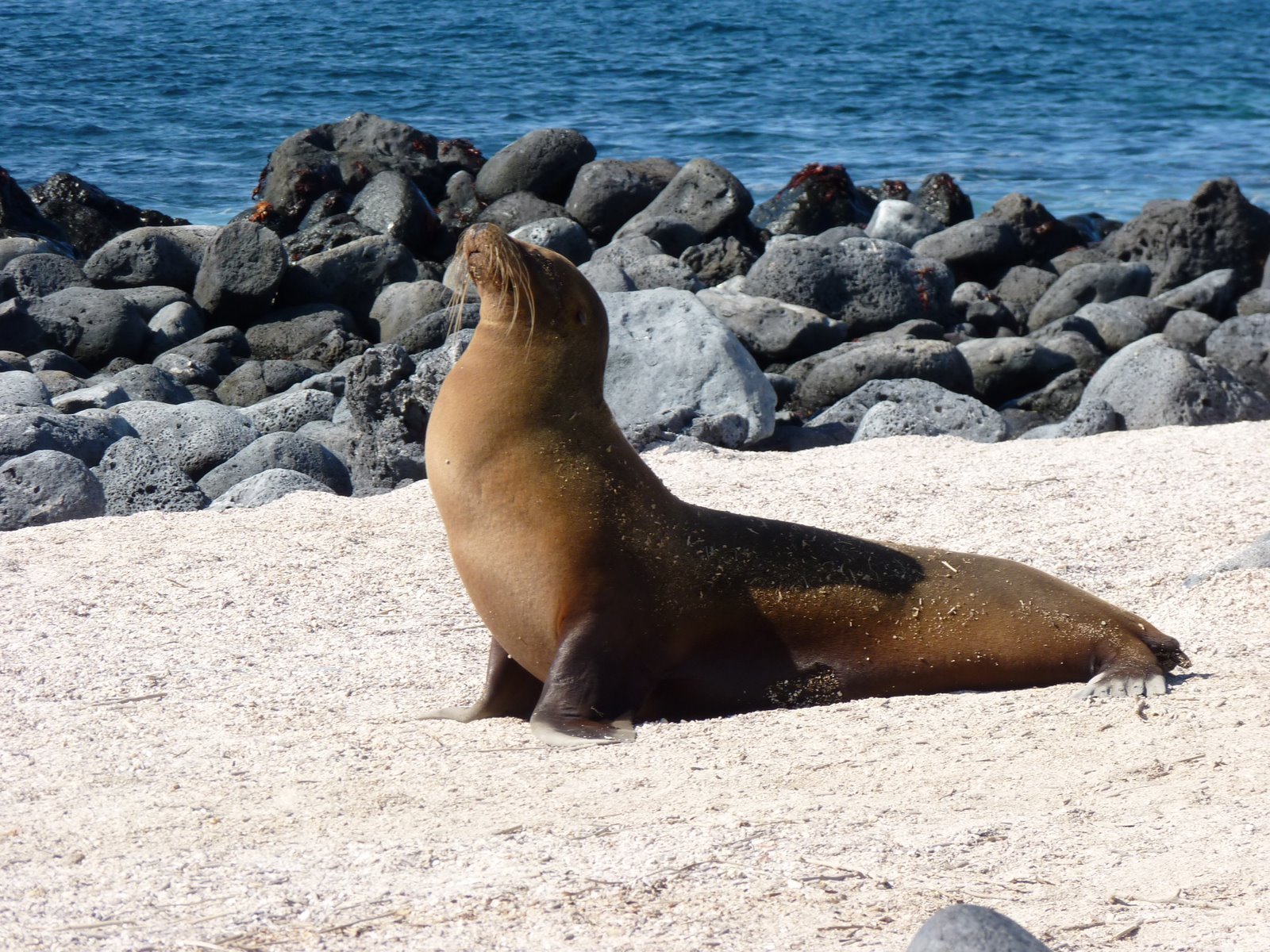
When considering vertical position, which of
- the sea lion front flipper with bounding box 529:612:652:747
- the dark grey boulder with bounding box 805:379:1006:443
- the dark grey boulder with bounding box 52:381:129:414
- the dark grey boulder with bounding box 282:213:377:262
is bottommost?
the dark grey boulder with bounding box 282:213:377:262

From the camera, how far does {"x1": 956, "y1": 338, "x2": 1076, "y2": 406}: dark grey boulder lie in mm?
13805

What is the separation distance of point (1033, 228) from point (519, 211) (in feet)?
24.2

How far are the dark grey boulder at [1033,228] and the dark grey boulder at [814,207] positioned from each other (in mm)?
2265

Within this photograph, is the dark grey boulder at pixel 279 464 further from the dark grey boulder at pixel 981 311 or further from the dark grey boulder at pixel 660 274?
the dark grey boulder at pixel 981 311

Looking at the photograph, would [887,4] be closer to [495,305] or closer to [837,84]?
[837,84]

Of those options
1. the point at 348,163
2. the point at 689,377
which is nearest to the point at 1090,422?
the point at 689,377

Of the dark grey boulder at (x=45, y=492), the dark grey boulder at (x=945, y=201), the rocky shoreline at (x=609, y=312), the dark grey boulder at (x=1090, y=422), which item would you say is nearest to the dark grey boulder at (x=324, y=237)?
the rocky shoreline at (x=609, y=312)

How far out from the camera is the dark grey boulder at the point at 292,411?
12.3 metres

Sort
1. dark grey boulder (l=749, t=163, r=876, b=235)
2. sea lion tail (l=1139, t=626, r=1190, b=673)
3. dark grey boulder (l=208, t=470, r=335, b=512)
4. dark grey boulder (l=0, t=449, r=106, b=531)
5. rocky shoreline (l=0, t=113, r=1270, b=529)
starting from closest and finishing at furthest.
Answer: sea lion tail (l=1139, t=626, r=1190, b=673) < dark grey boulder (l=0, t=449, r=106, b=531) < dark grey boulder (l=208, t=470, r=335, b=512) < rocky shoreline (l=0, t=113, r=1270, b=529) < dark grey boulder (l=749, t=163, r=876, b=235)

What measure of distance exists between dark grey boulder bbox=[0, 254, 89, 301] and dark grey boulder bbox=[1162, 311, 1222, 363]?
12267 millimetres

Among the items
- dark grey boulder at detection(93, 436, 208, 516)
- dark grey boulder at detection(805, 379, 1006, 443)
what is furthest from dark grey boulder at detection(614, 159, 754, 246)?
dark grey boulder at detection(93, 436, 208, 516)

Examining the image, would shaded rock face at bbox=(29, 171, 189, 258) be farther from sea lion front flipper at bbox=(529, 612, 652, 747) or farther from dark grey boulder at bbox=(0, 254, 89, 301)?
sea lion front flipper at bbox=(529, 612, 652, 747)

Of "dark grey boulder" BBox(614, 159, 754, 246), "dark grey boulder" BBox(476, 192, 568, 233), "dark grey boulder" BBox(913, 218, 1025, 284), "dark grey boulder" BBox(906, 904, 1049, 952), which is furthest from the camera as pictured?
"dark grey boulder" BBox(476, 192, 568, 233)

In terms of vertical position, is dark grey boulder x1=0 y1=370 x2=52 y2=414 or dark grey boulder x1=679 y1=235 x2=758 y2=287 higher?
dark grey boulder x1=0 y1=370 x2=52 y2=414
